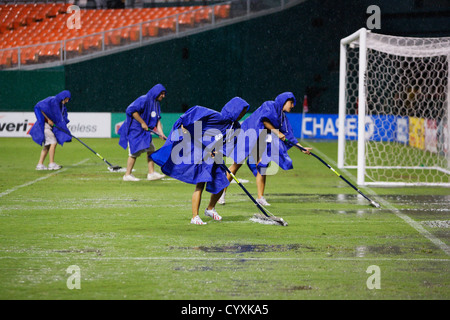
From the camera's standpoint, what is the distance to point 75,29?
30984 millimetres

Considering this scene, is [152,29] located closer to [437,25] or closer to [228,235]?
[437,25]

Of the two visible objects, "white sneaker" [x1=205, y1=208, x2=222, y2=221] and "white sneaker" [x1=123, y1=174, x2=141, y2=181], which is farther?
"white sneaker" [x1=123, y1=174, x2=141, y2=181]

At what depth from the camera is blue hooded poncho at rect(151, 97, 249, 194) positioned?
8.48 m

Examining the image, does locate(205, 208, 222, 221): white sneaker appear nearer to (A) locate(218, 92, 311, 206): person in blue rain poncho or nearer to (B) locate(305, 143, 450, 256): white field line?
(A) locate(218, 92, 311, 206): person in blue rain poncho

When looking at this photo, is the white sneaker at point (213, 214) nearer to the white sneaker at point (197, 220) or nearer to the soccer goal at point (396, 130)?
the white sneaker at point (197, 220)

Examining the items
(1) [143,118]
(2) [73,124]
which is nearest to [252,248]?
(1) [143,118]

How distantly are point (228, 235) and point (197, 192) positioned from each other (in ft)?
2.83

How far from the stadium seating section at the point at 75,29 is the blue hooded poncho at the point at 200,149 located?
64.2ft

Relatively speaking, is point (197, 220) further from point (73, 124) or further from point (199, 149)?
point (73, 124)

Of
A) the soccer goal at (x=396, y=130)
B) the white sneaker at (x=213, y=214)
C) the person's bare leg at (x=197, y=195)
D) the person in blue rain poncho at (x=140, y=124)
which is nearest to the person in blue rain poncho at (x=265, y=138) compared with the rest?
the white sneaker at (x=213, y=214)

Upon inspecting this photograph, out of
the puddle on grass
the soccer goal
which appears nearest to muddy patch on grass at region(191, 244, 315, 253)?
the puddle on grass

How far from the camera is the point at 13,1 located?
33.8 m

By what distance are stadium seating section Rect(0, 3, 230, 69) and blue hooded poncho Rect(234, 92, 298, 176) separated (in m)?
17.8
